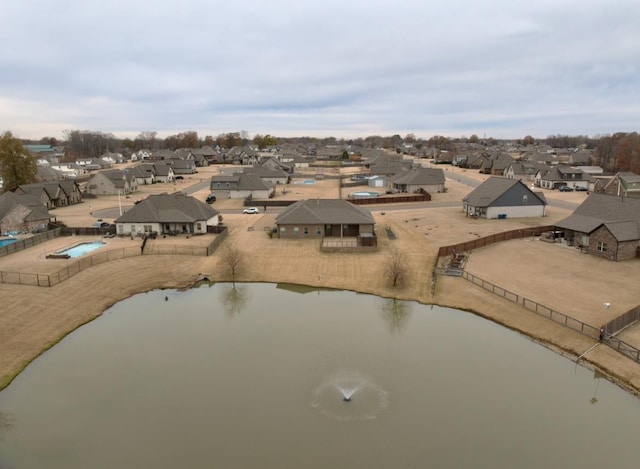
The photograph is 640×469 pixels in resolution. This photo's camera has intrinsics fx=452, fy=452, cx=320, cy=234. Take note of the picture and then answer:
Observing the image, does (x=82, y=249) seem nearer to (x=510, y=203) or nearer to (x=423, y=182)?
(x=510, y=203)

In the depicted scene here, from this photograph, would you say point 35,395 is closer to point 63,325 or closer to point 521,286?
point 63,325

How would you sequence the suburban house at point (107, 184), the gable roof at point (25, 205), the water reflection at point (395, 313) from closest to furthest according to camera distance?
the water reflection at point (395, 313), the gable roof at point (25, 205), the suburban house at point (107, 184)

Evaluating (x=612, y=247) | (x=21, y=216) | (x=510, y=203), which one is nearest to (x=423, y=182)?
(x=510, y=203)

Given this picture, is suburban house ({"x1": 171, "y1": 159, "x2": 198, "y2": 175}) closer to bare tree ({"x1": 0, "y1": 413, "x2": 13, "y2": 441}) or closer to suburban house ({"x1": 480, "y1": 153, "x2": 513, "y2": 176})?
suburban house ({"x1": 480, "y1": 153, "x2": 513, "y2": 176})

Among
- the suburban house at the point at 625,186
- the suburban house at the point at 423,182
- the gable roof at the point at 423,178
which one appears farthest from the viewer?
the gable roof at the point at 423,178

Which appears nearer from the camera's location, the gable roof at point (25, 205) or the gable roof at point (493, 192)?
the gable roof at point (25, 205)

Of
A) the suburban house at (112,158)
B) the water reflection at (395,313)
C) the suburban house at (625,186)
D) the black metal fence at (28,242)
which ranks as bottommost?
the water reflection at (395,313)

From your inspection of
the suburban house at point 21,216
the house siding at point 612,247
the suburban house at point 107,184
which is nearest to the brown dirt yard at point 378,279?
the house siding at point 612,247

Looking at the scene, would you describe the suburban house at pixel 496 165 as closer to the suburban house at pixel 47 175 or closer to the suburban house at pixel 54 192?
the suburban house at pixel 54 192
